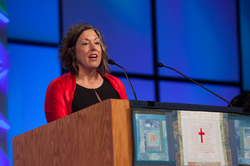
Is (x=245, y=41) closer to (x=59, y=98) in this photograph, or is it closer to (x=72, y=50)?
(x=72, y=50)

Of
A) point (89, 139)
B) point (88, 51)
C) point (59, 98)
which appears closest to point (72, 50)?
point (88, 51)

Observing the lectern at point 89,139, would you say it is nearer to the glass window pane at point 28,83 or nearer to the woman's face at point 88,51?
the woman's face at point 88,51

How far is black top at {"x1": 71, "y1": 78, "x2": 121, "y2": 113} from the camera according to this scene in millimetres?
2002

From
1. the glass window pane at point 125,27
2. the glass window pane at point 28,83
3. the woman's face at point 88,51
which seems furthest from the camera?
the glass window pane at point 125,27

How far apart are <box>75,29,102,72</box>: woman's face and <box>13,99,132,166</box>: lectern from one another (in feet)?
2.25

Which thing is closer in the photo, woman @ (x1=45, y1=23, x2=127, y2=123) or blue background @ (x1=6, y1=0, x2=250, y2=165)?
woman @ (x1=45, y1=23, x2=127, y2=123)

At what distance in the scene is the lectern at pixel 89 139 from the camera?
1102 mm

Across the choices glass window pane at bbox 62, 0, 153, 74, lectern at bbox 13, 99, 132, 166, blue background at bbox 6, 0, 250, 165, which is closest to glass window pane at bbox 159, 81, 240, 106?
blue background at bbox 6, 0, 250, 165

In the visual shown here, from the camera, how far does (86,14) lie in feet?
12.4

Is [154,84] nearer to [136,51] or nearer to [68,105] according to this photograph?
[136,51]

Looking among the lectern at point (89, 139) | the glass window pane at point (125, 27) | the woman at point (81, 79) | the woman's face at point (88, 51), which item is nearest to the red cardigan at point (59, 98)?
the woman at point (81, 79)

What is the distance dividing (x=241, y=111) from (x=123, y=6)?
9.42 ft

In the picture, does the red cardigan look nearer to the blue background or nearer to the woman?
the woman

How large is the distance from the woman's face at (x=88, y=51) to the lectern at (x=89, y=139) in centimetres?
69
